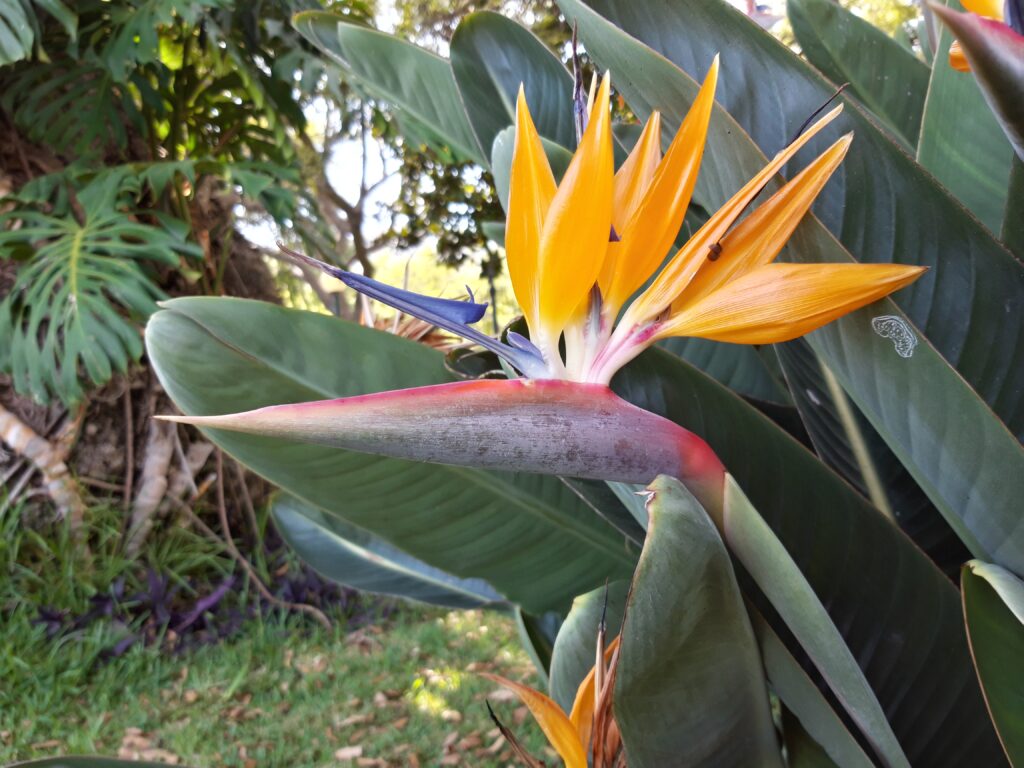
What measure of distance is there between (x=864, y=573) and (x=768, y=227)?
179 mm

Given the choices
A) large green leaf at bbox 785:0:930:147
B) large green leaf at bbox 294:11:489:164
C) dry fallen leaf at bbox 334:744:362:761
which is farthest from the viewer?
dry fallen leaf at bbox 334:744:362:761

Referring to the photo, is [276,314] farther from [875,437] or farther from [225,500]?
[225,500]

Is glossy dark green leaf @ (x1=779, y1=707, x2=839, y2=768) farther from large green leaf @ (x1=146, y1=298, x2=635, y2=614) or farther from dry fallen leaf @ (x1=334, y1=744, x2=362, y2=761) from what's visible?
dry fallen leaf @ (x1=334, y1=744, x2=362, y2=761)

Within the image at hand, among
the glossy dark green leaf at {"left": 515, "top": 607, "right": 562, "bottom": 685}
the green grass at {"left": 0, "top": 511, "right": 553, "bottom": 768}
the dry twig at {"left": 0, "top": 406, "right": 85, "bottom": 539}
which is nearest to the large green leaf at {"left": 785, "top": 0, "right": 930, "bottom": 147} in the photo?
the glossy dark green leaf at {"left": 515, "top": 607, "right": 562, "bottom": 685}

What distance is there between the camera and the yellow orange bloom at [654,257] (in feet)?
0.87

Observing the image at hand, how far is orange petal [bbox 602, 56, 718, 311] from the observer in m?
0.28

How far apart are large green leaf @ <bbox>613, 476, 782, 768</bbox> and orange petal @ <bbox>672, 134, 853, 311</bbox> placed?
0.29ft

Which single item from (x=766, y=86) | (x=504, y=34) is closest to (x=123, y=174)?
(x=504, y=34)

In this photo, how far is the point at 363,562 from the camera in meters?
0.88

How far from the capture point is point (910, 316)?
0.34 meters

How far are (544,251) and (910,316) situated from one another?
0.17 m

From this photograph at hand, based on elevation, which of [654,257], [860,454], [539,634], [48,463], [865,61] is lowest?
[48,463]

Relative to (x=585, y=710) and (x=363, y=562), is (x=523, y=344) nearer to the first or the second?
(x=585, y=710)

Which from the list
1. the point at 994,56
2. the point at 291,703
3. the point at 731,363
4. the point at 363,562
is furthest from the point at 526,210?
the point at 291,703
